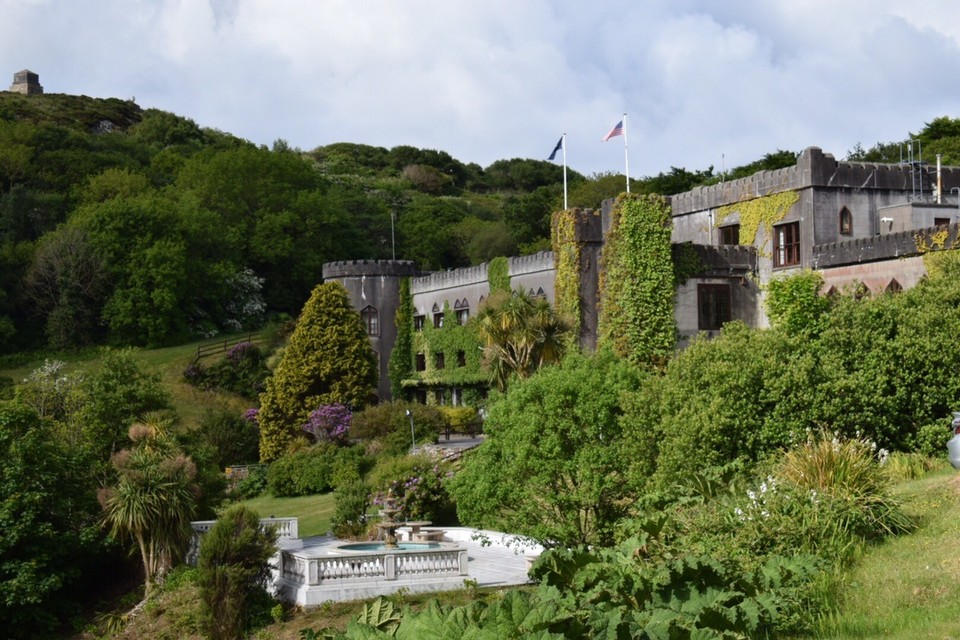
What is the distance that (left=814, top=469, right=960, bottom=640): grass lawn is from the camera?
11469 mm

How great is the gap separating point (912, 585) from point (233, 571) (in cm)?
1540

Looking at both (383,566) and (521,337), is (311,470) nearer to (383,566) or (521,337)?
(521,337)

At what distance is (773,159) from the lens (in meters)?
66.5

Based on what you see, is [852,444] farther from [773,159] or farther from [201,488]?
[773,159]

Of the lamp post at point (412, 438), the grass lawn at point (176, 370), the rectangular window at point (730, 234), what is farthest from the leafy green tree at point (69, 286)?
the rectangular window at point (730, 234)

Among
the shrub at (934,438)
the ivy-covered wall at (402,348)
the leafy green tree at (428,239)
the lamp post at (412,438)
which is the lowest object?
the lamp post at (412,438)

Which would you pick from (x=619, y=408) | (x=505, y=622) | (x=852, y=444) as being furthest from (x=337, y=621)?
(x=505, y=622)

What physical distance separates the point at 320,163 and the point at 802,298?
341 feet

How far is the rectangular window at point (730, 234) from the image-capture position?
39.7 metres

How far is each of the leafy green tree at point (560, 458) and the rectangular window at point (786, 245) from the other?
482 inches

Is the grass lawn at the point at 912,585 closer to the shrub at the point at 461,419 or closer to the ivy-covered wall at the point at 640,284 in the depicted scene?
the ivy-covered wall at the point at 640,284

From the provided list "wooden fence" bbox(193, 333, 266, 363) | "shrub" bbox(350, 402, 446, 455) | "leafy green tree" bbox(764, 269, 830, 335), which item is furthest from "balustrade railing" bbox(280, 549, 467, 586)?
"wooden fence" bbox(193, 333, 266, 363)

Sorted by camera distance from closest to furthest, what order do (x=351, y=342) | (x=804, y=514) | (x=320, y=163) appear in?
(x=804, y=514)
(x=351, y=342)
(x=320, y=163)

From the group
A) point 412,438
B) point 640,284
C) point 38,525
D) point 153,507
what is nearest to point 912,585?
point 153,507
